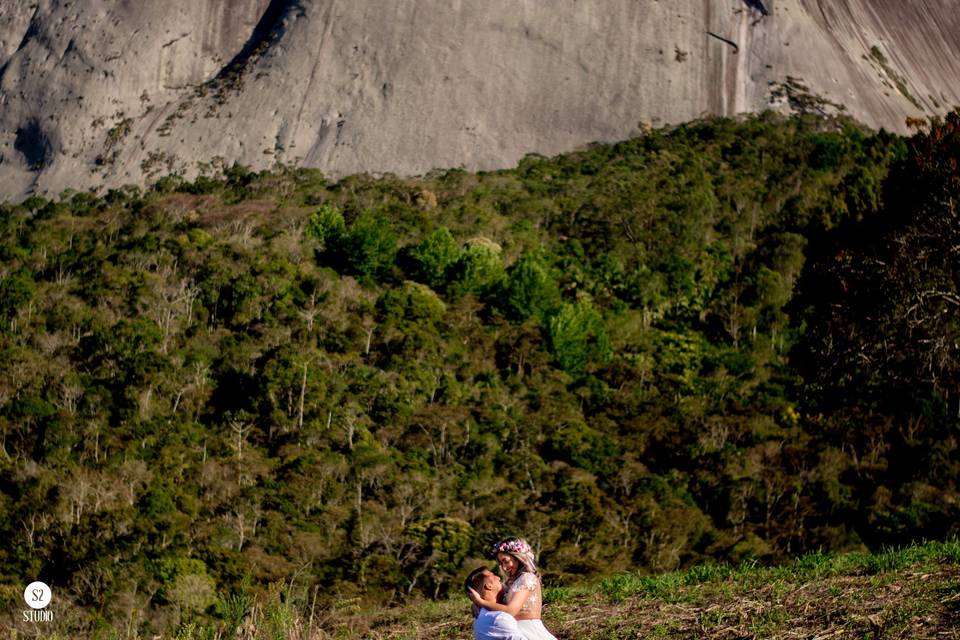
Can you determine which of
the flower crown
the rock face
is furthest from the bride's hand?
the rock face

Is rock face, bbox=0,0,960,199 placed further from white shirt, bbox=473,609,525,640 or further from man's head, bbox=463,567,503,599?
white shirt, bbox=473,609,525,640

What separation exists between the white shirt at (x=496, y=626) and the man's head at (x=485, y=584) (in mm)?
120

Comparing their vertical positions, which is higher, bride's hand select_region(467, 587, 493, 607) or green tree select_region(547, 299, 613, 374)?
bride's hand select_region(467, 587, 493, 607)

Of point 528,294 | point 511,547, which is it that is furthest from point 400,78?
point 511,547

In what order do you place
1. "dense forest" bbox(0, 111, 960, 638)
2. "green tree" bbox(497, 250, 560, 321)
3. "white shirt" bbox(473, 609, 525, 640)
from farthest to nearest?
"green tree" bbox(497, 250, 560, 321), "dense forest" bbox(0, 111, 960, 638), "white shirt" bbox(473, 609, 525, 640)

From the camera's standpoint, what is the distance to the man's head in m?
7.14

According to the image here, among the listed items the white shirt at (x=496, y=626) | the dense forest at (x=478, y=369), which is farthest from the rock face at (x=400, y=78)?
the white shirt at (x=496, y=626)

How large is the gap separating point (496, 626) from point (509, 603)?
6.6 inches

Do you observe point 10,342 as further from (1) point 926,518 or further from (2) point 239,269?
(1) point 926,518

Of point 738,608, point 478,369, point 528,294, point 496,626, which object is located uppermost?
point 496,626

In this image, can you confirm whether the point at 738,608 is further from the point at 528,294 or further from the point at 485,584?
Answer: the point at 528,294

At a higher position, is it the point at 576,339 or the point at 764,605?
the point at 764,605

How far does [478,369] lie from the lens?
1702 inches

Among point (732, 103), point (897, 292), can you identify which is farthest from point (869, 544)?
point (732, 103)
